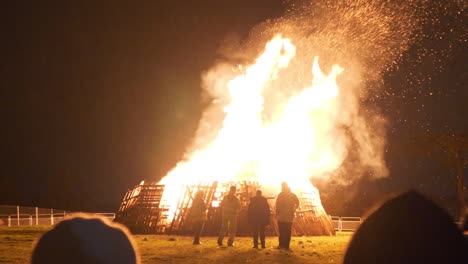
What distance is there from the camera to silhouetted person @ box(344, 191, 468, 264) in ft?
6.93

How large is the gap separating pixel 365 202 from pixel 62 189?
137 ft

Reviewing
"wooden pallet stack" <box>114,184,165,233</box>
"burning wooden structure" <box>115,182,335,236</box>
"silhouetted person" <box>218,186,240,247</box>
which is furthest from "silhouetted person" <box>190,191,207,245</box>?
"wooden pallet stack" <box>114,184,165,233</box>

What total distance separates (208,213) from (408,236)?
26135 mm

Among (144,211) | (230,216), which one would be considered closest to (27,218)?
(144,211)

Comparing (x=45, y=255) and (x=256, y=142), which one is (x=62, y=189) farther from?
(x=45, y=255)

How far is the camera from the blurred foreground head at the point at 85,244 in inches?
126

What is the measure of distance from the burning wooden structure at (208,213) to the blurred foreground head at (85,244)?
24.7 meters

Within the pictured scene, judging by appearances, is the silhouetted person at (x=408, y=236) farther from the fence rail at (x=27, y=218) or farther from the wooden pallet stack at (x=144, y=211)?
the fence rail at (x=27, y=218)

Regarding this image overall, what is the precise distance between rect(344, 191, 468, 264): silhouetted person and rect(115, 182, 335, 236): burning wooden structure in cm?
2579

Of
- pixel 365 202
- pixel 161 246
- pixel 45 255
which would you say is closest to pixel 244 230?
pixel 161 246

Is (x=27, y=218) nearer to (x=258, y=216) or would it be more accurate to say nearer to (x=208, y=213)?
(x=208, y=213)

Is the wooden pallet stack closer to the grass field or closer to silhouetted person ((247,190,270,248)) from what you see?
the grass field

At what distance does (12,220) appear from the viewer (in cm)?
4019

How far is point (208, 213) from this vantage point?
91.7 feet
